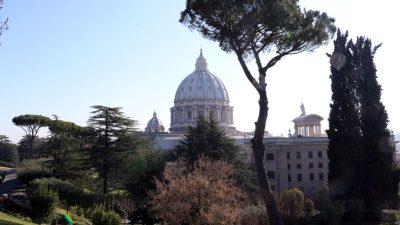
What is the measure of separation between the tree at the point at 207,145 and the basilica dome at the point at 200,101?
175 ft

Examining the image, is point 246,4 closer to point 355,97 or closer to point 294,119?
point 355,97

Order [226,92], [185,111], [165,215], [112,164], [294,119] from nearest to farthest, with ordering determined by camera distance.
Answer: [165,215] < [112,164] < [294,119] < [185,111] < [226,92]

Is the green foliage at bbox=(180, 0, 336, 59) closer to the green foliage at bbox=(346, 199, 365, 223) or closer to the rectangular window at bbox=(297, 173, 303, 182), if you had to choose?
the green foliage at bbox=(346, 199, 365, 223)

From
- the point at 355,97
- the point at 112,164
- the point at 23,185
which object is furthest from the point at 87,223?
the point at 355,97

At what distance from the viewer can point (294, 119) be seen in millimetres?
62781

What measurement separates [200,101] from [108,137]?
5650 cm

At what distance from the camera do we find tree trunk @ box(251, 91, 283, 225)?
1495 centimetres

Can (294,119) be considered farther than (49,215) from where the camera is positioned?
Yes

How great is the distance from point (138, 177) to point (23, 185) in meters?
8.01

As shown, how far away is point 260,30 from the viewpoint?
1611cm

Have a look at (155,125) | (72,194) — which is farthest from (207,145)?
(155,125)

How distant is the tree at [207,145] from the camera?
32.6 m

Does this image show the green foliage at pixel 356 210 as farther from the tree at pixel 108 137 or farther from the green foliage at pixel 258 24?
the tree at pixel 108 137

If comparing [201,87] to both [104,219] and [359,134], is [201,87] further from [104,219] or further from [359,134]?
[104,219]
